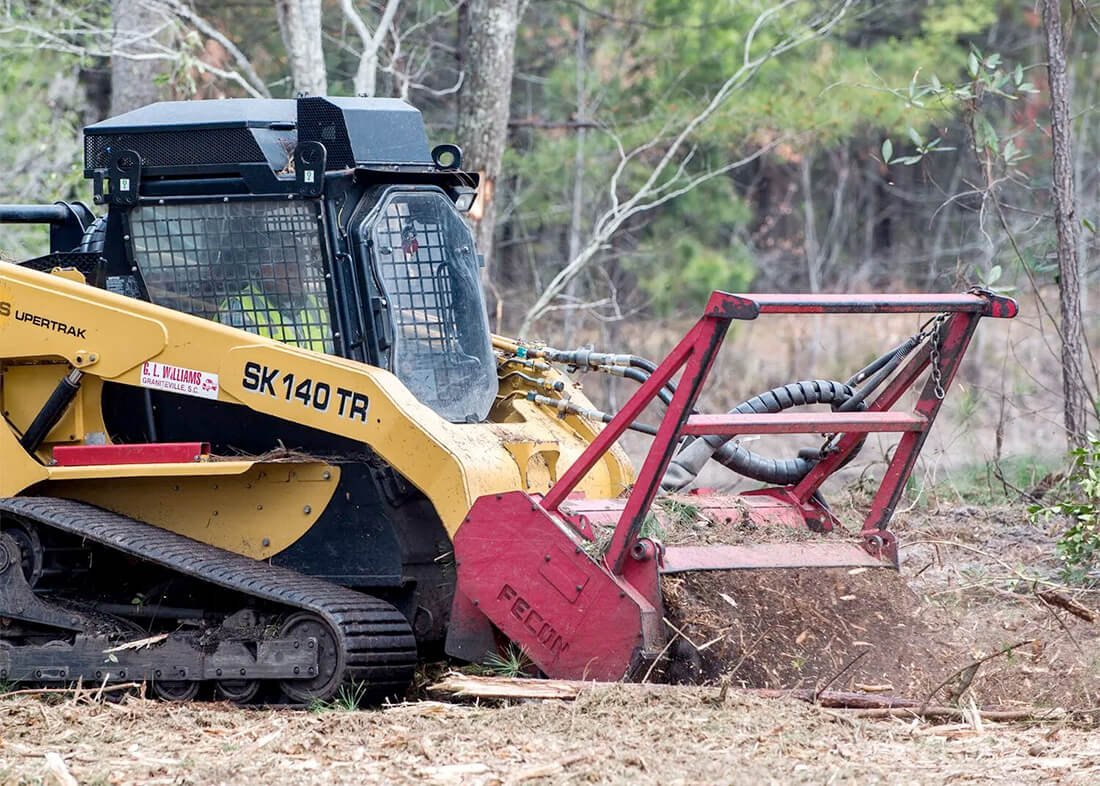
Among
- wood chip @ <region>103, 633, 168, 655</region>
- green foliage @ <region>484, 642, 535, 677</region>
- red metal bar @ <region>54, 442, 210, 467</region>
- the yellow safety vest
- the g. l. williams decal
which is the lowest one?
wood chip @ <region>103, 633, 168, 655</region>

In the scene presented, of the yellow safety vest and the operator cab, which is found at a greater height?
the operator cab

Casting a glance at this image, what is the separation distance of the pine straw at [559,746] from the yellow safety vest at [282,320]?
159cm

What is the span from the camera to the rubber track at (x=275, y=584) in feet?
18.2

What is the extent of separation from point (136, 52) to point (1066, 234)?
25.2 feet

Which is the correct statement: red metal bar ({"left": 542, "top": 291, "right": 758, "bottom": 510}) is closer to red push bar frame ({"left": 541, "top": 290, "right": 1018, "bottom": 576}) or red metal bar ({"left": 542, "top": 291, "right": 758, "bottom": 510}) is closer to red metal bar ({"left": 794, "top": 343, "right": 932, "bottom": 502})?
red push bar frame ({"left": 541, "top": 290, "right": 1018, "bottom": 576})

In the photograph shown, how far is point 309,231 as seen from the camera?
20.6 ft

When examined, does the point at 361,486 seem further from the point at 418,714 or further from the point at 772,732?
the point at 772,732

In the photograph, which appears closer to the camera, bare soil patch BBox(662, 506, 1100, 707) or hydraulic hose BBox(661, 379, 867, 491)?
bare soil patch BBox(662, 506, 1100, 707)

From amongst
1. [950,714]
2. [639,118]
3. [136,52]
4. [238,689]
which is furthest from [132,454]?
[639,118]

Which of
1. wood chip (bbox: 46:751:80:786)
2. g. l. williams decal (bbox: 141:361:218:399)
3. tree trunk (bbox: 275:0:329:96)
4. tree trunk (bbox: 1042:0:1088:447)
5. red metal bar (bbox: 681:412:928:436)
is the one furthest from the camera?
tree trunk (bbox: 275:0:329:96)

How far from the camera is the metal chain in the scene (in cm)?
574

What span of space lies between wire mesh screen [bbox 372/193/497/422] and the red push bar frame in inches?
36.1

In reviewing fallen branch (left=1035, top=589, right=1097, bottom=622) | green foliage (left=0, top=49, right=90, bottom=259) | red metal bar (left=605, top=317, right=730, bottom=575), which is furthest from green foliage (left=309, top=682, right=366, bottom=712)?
green foliage (left=0, top=49, right=90, bottom=259)

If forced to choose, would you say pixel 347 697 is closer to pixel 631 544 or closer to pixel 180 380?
pixel 631 544
